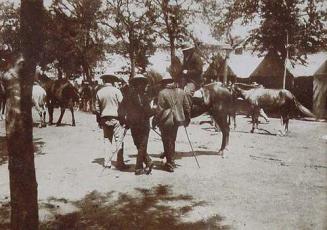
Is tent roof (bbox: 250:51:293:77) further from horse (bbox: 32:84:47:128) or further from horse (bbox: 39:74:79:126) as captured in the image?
horse (bbox: 32:84:47:128)

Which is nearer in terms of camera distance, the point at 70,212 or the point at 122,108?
the point at 70,212

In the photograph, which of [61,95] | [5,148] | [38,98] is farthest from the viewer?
[61,95]

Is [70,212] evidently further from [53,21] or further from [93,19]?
[93,19]

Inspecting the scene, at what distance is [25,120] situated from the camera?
475cm

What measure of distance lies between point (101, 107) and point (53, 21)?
71.0ft

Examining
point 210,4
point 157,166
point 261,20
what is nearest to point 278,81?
point 261,20

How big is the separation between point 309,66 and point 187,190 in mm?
24297

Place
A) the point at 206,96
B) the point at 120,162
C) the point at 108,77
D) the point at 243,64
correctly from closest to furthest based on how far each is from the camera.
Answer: the point at 108,77
the point at 120,162
the point at 206,96
the point at 243,64

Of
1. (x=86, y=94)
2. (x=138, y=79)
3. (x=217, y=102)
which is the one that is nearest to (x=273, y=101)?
(x=217, y=102)

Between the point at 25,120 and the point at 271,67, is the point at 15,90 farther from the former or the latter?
the point at 271,67

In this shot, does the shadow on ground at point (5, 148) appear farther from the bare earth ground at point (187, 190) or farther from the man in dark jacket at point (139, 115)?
the man in dark jacket at point (139, 115)

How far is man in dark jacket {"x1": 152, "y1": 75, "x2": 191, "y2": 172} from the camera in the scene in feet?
31.7

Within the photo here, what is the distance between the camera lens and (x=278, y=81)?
31.7 meters

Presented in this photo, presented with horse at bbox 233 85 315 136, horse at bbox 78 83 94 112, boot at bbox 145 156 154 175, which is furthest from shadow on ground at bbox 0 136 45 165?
horse at bbox 78 83 94 112
